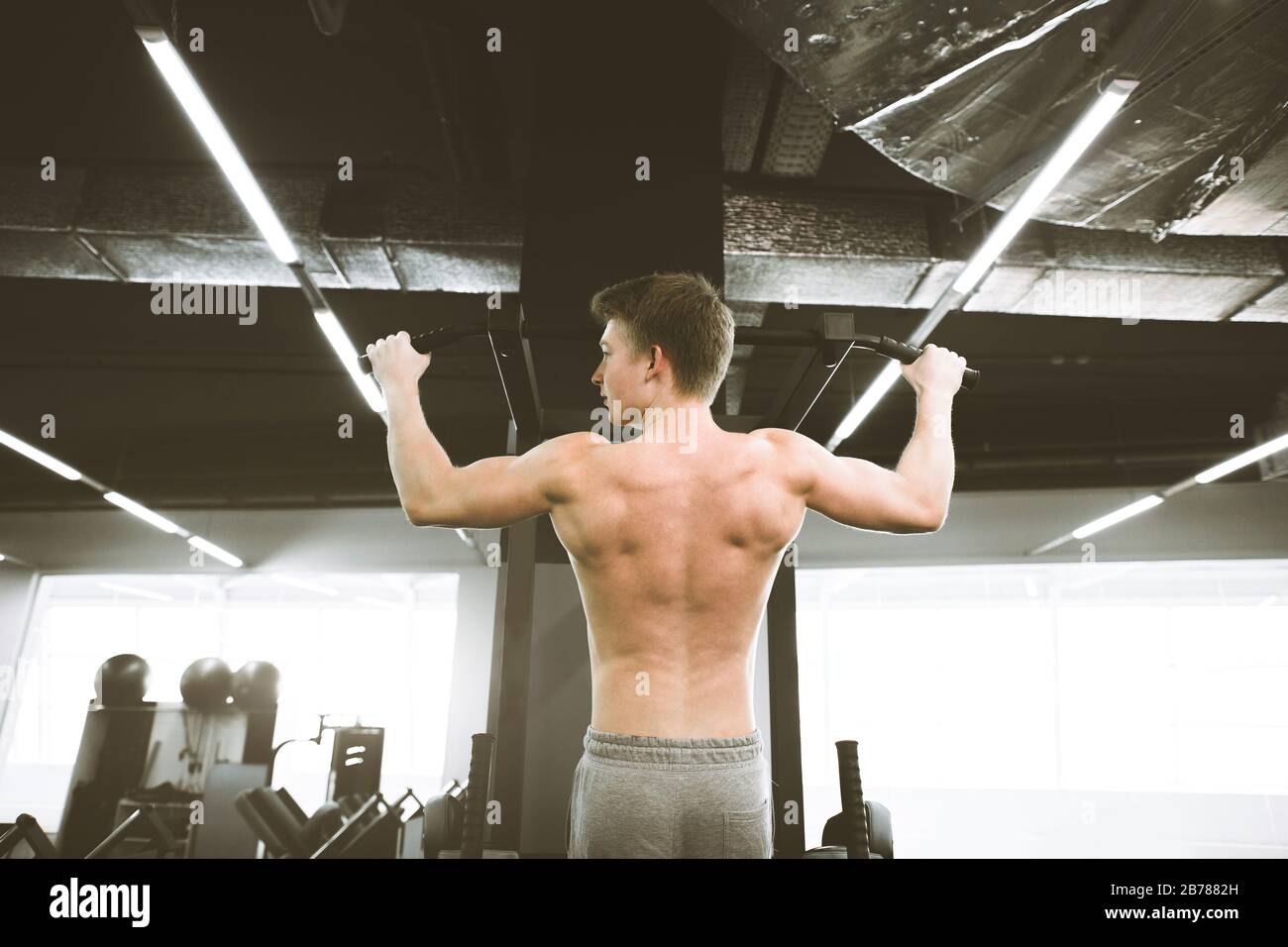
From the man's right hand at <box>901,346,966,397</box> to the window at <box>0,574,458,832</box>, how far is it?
9769 millimetres

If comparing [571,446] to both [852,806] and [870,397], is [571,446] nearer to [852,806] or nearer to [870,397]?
[852,806]

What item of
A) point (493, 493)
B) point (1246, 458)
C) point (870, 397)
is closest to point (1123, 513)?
point (1246, 458)

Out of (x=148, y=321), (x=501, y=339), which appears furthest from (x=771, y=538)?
(x=148, y=321)

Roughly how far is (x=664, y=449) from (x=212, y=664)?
22.2ft

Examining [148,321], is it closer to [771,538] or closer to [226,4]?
[226,4]

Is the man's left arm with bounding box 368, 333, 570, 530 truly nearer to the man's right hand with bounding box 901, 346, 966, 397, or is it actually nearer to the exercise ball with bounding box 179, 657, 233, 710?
the man's right hand with bounding box 901, 346, 966, 397

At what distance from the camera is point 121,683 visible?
20.9 feet

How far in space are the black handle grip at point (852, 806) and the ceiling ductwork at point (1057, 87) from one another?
6.41 feet

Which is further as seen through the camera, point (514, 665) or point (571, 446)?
point (514, 665)

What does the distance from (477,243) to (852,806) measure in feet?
10.4

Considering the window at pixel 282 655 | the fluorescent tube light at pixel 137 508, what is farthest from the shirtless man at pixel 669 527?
the window at pixel 282 655

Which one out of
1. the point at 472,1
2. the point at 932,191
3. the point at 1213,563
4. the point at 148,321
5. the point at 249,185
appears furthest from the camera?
the point at 1213,563

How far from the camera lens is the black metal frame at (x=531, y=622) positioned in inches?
60.9

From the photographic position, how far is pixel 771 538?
3.95 ft
